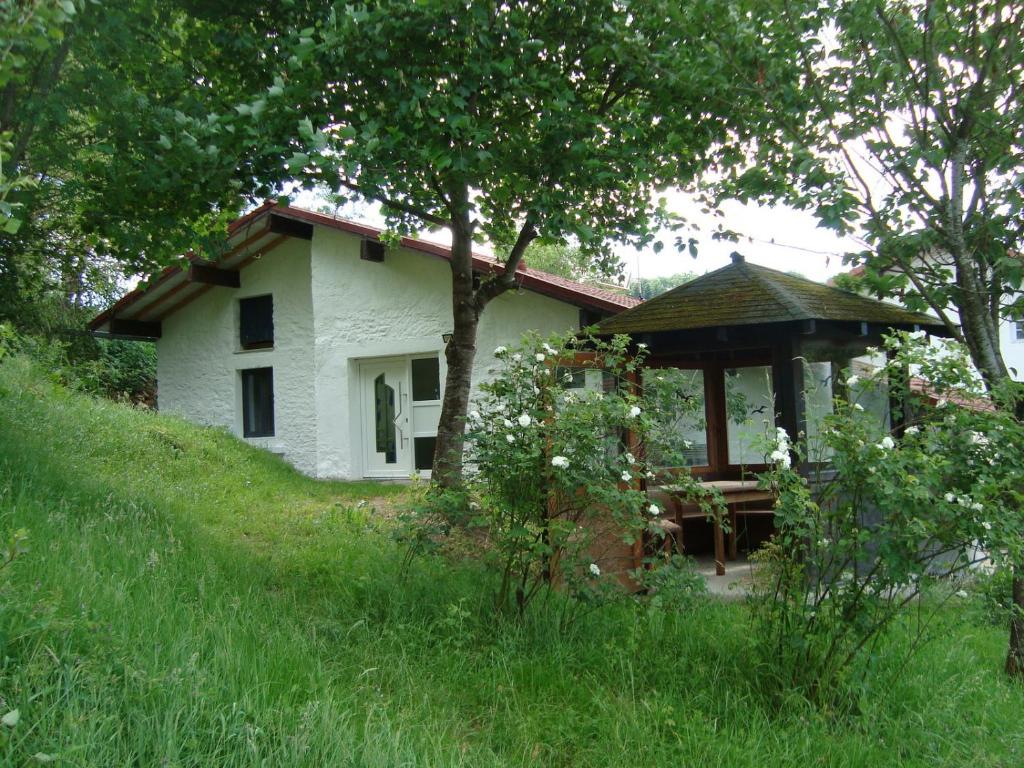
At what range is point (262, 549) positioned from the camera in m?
6.63

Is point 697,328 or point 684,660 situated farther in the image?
point 697,328

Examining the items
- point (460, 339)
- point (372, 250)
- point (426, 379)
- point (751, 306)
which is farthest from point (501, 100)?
point (426, 379)

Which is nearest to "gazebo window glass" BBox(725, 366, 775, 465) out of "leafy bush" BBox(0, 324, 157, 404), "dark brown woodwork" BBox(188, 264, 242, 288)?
"leafy bush" BBox(0, 324, 157, 404)

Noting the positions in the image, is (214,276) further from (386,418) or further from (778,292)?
(778,292)

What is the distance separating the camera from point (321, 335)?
45.1 feet

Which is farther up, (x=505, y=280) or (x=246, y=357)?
(x=505, y=280)

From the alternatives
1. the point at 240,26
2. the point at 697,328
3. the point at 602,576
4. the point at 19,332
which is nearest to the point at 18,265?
the point at 19,332

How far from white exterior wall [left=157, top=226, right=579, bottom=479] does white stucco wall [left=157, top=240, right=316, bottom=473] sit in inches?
0.7

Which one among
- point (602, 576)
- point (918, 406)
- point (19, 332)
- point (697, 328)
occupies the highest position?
point (19, 332)

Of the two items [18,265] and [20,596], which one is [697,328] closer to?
[20,596]

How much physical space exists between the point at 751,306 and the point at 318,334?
8359 mm

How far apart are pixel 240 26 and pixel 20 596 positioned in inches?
199

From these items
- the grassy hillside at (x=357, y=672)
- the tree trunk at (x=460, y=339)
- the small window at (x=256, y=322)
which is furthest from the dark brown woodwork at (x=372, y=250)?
the grassy hillside at (x=357, y=672)

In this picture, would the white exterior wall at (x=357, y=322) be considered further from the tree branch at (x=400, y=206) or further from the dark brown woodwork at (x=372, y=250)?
the tree branch at (x=400, y=206)
